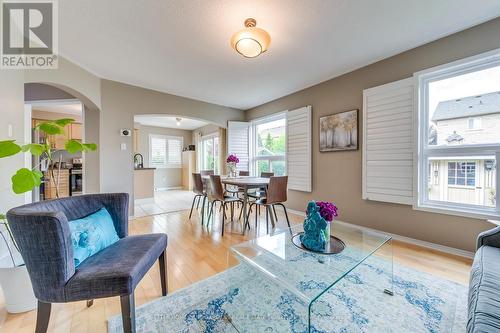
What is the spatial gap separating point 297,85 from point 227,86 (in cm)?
128

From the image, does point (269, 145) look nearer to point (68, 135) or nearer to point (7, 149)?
point (7, 149)

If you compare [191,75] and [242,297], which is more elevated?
[191,75]

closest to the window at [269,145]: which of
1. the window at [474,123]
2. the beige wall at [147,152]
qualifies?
the window at [474,123]

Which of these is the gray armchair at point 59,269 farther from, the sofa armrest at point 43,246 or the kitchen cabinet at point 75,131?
the kitchen cabinet at point 75,131

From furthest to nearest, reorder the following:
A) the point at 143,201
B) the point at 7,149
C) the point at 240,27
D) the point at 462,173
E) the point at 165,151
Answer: the point at 165,151
the point at 143,201
the point at 462,173
the point at 240,27
the point at 7,149

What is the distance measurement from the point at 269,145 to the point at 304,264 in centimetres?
352

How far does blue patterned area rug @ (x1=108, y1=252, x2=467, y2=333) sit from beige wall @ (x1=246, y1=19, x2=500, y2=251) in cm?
84

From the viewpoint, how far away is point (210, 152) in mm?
7113

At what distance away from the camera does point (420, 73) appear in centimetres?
232

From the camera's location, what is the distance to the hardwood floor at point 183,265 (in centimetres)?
125

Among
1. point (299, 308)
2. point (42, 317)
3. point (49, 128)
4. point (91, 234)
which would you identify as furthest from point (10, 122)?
point (299, 308)

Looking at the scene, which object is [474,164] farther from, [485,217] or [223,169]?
[223,169]

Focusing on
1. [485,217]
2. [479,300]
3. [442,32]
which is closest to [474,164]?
[485,217]

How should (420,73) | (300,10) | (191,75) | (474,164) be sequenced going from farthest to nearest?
(191,75), (420,73), (474,164), (300,10)
